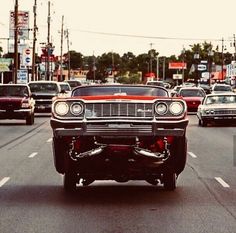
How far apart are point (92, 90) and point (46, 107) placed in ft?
108

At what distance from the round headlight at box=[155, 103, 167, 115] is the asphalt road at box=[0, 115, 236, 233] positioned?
1317 mm

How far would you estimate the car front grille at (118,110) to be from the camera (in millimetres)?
13109

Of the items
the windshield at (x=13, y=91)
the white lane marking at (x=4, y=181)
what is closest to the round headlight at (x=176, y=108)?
the white lane marking at (x=4, y=181)

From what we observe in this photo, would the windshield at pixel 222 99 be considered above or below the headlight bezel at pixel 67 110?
below

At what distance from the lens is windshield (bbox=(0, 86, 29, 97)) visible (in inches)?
1547

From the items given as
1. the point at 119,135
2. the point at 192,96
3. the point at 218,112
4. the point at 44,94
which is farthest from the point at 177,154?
the point at 192,96

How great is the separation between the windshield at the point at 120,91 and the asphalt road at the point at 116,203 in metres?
1.60

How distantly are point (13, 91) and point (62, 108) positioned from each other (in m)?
26.5

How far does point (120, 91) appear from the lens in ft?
47.7

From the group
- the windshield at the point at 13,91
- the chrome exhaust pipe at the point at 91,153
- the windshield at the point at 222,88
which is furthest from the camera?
the windshield at the point at 222,88

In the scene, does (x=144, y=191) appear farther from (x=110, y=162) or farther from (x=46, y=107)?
(x=46, y=107)

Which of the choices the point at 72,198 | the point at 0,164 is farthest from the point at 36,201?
the point at 0,164

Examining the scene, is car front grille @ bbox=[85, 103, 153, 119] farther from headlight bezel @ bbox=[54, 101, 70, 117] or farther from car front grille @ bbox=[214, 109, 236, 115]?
car front grille @ bbox=[214, 109, 236, 115]

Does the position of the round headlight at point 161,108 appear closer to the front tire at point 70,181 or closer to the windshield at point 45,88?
the front tire at point 70,181
